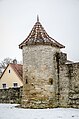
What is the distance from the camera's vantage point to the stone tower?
11945 mm

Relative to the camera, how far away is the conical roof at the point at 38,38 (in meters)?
12.2

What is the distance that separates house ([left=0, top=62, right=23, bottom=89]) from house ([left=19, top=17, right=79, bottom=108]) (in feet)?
26.4

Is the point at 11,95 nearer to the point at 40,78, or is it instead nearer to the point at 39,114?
the point at 40,78

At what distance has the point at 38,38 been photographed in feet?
40.6

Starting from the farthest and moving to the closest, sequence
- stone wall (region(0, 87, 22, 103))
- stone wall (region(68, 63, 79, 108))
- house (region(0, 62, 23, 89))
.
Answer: house (region(0, 62, 23, 89)) < stone wall (region(0, 87, 22, 103)) < stone wall (region(68, 63, 79, 108))

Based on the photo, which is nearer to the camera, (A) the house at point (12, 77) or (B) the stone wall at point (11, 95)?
(B) the stone wall at point (11, 95)

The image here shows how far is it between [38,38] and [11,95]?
4828 millimetres

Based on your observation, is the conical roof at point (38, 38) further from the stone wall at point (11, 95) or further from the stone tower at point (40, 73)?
the stone wall at point (11, 95)

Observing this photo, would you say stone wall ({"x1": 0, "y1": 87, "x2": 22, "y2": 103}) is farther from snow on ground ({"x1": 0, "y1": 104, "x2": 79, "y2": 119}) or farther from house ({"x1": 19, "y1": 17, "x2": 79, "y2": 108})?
snow on ground ({"x1": 0, "y1": 104, "x2": 79, "y2": 119})

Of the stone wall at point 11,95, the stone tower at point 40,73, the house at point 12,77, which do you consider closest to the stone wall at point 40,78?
the stone tower at point 40,73

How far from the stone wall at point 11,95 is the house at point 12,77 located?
3.57 metres

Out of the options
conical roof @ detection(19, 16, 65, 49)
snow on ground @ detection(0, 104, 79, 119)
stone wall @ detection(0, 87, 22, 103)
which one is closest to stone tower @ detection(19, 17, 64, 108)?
conical roof @ detection(19, 16, 65, 49)

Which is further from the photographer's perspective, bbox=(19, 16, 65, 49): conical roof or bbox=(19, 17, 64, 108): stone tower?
bbox=(19, 16, 65, 49): conical roof

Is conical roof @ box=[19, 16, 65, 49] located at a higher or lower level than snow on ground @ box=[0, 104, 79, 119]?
higher
